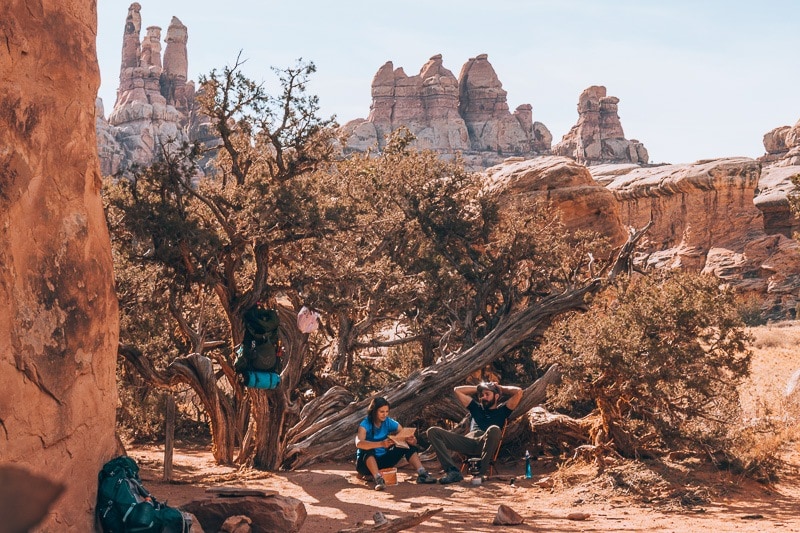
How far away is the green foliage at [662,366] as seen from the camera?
1023 cm

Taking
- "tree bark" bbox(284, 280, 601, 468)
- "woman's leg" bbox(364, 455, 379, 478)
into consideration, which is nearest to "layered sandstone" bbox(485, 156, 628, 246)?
"tree bark" bbox(284, 280, 601, 468)

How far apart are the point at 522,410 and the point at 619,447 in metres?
2.02

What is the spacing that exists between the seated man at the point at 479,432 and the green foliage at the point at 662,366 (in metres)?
0.76

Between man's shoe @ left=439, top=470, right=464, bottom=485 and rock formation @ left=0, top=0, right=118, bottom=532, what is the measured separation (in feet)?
15.9

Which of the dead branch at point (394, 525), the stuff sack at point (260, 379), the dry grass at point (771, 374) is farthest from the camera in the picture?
the dry grass at point (771, 374)

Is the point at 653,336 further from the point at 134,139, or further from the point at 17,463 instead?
the point at 134,139

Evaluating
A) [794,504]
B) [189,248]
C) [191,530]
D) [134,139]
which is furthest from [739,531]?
[134,139]

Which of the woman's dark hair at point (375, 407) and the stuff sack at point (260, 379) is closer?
the stuff sack at point (260, 379)

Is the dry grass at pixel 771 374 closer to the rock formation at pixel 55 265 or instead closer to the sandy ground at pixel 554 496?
the sandy ground at pixel 554 496

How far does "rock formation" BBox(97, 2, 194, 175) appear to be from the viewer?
284 feet

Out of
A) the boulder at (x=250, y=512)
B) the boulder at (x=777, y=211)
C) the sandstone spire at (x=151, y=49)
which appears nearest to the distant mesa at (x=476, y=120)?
the sandstone spire at (x=151, y=49)

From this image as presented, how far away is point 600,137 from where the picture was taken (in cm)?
9569

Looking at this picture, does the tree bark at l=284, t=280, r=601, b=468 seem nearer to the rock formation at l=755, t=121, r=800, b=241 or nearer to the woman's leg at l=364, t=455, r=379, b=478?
the woman's leg at l=364, t=455, r=379, b=478

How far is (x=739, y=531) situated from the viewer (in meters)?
7.64
